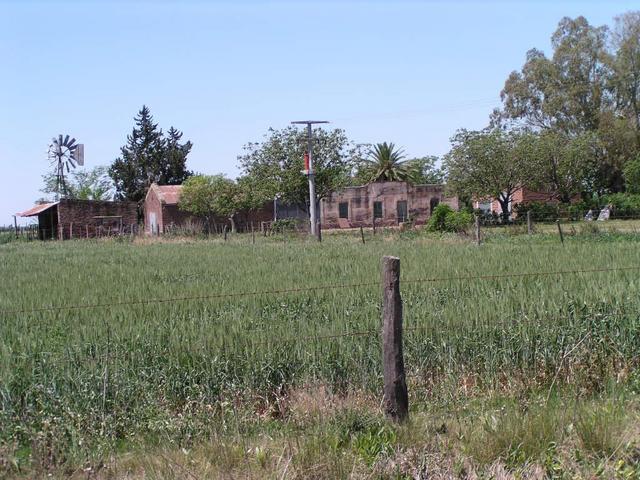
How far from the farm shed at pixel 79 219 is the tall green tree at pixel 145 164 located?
16754mm

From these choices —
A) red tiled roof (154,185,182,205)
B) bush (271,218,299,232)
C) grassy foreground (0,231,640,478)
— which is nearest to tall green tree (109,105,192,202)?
red tiled roof (154,185,182,205)

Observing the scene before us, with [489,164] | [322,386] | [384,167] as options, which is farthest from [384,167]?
[322,386]

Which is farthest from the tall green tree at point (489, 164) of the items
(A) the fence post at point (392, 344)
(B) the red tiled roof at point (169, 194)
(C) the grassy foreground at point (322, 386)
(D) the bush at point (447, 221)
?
(A) the fence post at point (392, 344)

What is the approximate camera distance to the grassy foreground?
4.89 meters

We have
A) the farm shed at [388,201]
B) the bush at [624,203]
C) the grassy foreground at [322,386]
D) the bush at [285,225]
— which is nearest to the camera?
the grassy foreground at [322,386]

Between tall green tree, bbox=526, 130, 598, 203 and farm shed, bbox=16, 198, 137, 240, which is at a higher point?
tall green tree, bbox=526, 130, 598, 203

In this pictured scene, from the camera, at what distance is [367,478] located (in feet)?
15.1

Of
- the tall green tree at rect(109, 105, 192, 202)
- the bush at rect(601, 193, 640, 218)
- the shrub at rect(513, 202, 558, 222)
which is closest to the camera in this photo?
the bush at rect(601, 193, 640, 218)

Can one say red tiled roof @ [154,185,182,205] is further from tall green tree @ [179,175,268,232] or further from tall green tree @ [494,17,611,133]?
tall green tree @ [494,17,611,133]

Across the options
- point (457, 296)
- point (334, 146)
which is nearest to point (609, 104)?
point (334, 146)

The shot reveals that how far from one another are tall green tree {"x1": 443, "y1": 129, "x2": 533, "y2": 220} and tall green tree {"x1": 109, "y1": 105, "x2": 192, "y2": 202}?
3298 cm

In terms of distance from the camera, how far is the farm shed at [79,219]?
51312 mm

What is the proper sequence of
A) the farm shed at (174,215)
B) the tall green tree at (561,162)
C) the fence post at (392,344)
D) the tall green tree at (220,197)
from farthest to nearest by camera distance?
the farm shed at (174,215), the tall green tree at (220,197), the tall green tree at (561,162), the fence post at (392,344)

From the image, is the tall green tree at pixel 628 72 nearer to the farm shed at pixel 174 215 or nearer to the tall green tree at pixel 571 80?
the tall green tree at pixel 571 80
